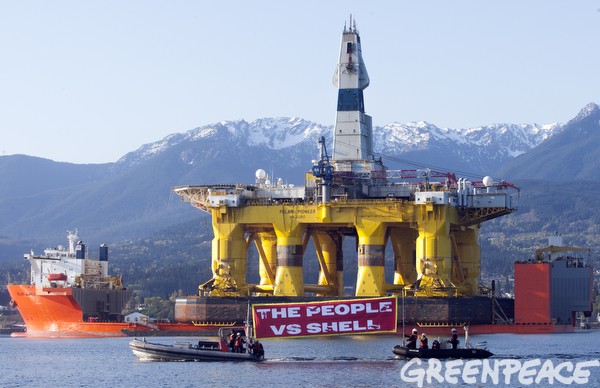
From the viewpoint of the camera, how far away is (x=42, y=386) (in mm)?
70688

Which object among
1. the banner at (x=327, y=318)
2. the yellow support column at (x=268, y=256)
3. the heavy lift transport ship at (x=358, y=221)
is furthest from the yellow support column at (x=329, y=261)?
the banner at (x=327, y=318)

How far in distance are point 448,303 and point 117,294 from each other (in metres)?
27.4

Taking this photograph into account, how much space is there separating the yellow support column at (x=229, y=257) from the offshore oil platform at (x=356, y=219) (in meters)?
0.07

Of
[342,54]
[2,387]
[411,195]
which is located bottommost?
[2,387]

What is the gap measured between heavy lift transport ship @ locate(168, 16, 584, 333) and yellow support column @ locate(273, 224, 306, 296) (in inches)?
2.7

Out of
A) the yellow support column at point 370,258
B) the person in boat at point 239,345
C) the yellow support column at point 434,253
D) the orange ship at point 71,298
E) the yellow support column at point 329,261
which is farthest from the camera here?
the yellow support column at point 329,261

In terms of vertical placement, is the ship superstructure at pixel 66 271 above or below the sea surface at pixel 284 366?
above

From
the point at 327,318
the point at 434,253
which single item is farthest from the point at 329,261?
the point at 327,318

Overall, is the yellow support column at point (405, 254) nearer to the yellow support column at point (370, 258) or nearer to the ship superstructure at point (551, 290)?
the yellow support column at point (370, 258)

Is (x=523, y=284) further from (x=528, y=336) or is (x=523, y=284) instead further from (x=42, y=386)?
(x=42, y=386)

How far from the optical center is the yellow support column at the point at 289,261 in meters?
107

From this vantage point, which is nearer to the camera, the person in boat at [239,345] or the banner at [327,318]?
the banner at [327,318]

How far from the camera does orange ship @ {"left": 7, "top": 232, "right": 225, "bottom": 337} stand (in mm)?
112250

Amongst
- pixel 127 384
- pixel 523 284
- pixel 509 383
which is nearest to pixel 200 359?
pixel 127 384
